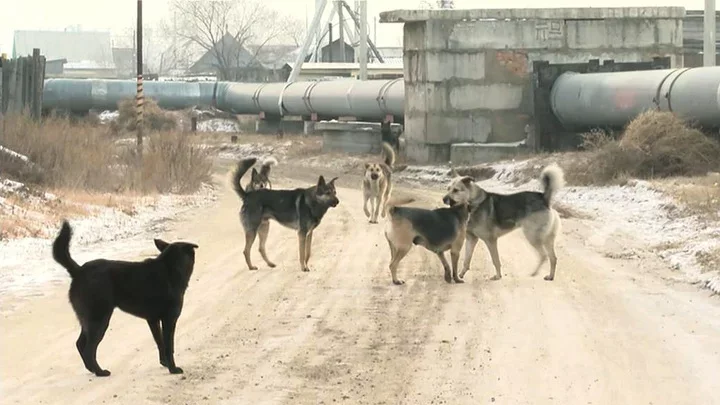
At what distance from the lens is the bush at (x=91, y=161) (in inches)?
1010

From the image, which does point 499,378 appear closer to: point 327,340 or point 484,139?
point 327,340

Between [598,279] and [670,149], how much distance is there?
12.0m

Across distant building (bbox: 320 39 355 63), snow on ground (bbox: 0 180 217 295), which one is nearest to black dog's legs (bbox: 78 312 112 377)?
snow on ground (bbox: 0 180 217 295)

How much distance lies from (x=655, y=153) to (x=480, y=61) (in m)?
11.1

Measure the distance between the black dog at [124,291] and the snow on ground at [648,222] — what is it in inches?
248

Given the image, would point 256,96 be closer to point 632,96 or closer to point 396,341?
point 632,96

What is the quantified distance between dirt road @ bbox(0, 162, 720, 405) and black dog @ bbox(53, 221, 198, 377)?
276 millimetres

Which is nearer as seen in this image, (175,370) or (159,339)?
(175,370)

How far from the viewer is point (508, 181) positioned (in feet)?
96.9

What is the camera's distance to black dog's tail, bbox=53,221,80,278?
29.4 ft

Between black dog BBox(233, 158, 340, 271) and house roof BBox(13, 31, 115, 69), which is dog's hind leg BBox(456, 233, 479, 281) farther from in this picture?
house roof BBox(13, 31, 115, 69)

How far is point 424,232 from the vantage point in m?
13.9

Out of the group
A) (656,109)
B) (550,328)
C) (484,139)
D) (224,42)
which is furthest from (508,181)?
(224,42)

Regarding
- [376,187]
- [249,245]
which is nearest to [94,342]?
[249,245]
